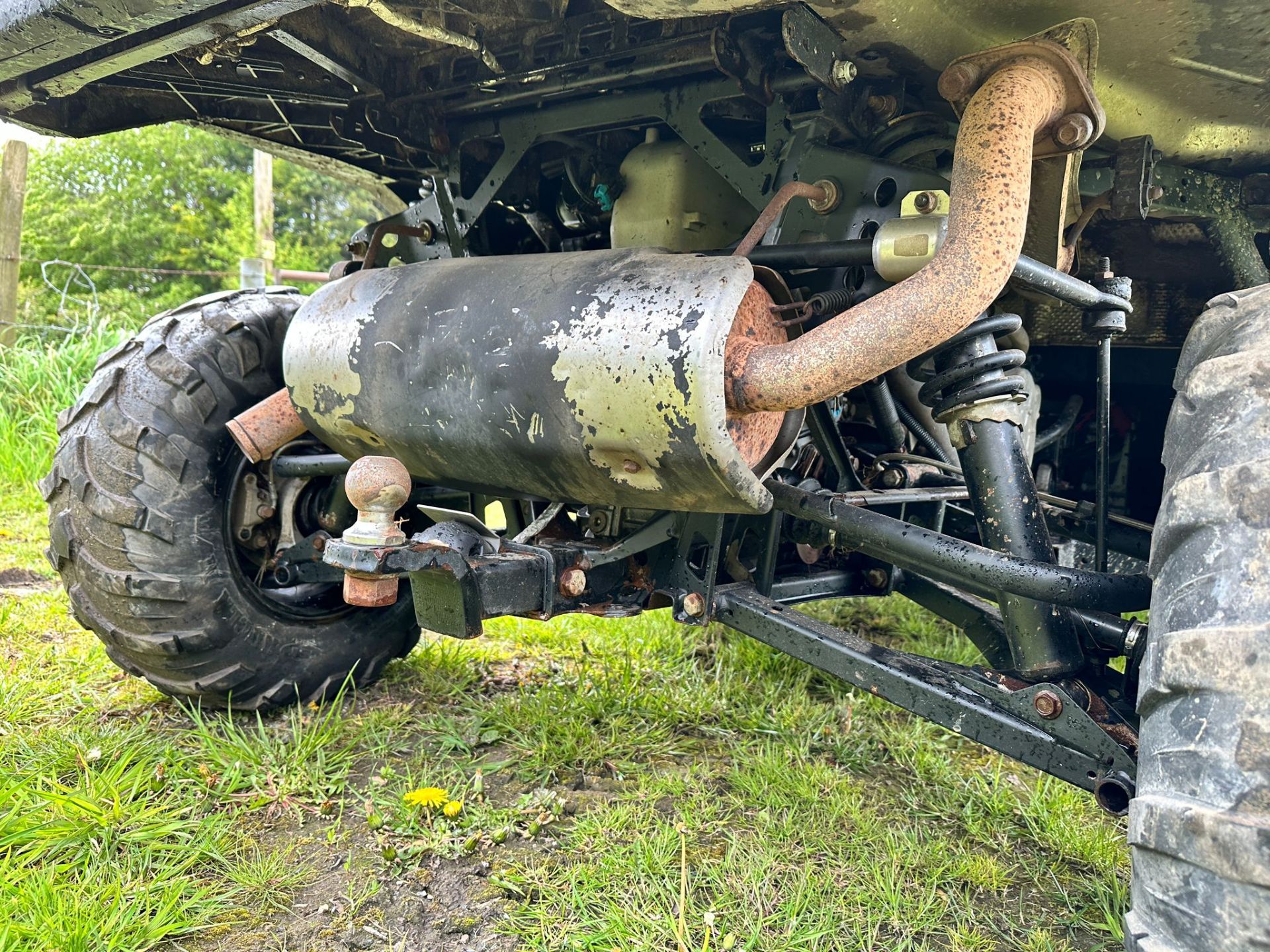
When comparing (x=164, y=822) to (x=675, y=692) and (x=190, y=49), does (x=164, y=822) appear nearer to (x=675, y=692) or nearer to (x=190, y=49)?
(x=675, y=692)

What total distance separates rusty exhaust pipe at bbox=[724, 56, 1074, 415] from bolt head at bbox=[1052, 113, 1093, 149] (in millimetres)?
111

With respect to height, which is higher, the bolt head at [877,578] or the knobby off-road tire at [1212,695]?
the knobby off-road tire at [1212,695]

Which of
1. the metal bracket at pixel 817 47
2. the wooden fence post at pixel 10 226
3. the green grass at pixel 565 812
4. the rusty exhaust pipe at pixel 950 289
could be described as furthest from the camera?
the wooden fence post at pixel 10 226

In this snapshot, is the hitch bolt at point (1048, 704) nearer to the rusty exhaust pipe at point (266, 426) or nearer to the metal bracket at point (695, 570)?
the metal bracket at point (695, 570)

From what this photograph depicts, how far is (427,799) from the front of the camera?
1.88 metres

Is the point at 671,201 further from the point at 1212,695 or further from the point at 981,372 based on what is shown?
the point at 1212,695

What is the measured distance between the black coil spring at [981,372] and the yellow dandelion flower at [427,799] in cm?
130

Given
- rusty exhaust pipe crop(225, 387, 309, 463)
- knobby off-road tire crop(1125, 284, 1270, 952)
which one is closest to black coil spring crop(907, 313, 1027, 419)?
knobby off-road tire crop(1125, 284, 1270, 952)

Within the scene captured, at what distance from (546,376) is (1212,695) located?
36.9 inches

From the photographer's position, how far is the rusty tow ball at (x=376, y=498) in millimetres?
1463

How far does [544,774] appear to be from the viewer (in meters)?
2.08

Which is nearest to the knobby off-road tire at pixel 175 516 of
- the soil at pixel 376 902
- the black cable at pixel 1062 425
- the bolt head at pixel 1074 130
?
the soil at pixel 376 902

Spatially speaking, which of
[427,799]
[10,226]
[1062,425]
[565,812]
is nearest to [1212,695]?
[565,812]

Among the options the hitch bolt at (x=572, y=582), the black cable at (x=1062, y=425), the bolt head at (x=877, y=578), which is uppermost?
the black cable at (x=1062, y=425)
